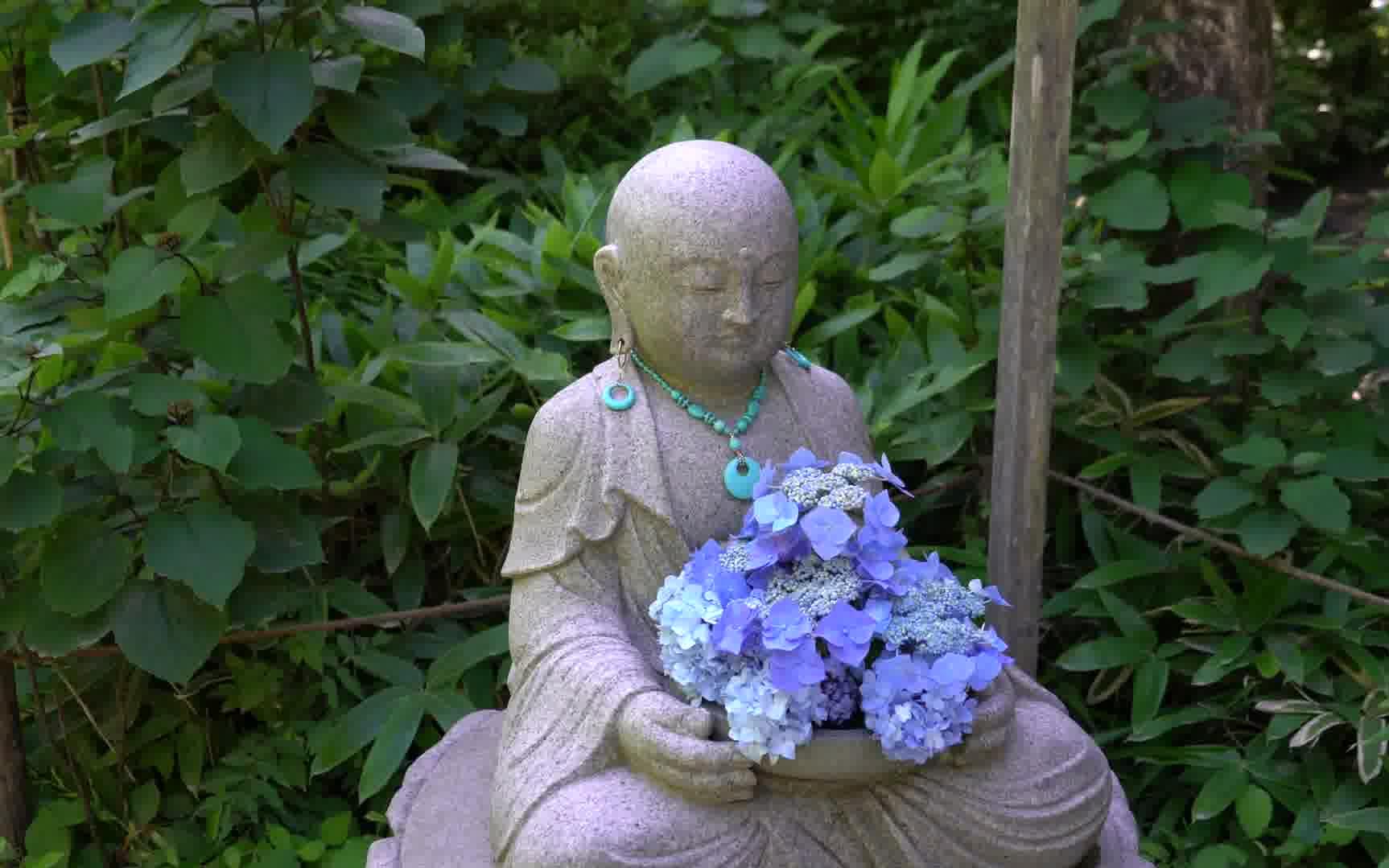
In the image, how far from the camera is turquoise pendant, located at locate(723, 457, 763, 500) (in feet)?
8.06

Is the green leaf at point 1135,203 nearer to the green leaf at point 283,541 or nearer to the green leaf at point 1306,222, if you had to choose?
the green leaf at point 1306,222

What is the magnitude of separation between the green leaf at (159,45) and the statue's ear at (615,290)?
102 centimetres

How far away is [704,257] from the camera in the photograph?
232 cm

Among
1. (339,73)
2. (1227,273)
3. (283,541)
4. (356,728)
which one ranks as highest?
(339,73)

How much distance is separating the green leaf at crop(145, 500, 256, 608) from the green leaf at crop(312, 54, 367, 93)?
36.0 inches

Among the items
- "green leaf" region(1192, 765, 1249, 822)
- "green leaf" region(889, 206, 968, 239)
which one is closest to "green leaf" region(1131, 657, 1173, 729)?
"green leaf" region(1192, 765, 1249, 822)

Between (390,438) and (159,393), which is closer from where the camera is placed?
(159,393)

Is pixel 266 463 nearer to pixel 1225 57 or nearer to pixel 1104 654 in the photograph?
pixel 1104 654

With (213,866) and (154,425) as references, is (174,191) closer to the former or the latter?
(154,425)

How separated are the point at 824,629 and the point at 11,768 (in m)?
2.16

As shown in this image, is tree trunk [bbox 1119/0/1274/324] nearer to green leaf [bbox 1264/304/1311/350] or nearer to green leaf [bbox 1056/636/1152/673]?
green leaf [bbox 1264/304/1311/350]

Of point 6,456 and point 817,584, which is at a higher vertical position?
point 817,584

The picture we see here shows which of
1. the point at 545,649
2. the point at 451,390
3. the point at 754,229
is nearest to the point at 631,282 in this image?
the point at 754,229

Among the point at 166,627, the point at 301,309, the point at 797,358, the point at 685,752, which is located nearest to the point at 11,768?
the point at 166,627
